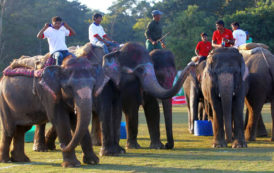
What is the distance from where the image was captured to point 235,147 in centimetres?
1202

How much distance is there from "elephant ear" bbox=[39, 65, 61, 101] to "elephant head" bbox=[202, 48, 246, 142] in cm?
430

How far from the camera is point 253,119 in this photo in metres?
14.0

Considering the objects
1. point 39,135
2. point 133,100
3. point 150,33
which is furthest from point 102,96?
point 150,33

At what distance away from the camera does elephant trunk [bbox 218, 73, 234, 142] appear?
1216 cm

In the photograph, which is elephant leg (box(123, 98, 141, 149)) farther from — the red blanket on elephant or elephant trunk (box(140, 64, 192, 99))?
the red blanket on elephant

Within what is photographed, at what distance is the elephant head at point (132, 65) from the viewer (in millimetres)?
11648

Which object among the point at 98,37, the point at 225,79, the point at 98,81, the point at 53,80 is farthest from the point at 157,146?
the point at 53,80

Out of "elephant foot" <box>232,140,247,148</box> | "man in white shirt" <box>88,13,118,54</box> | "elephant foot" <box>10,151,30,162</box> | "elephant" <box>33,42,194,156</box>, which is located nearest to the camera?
"elephant foot" <box>10,151,30,162</box>

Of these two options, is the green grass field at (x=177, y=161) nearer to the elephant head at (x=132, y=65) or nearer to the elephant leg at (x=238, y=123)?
the elephant leg at (x=238, y=123)

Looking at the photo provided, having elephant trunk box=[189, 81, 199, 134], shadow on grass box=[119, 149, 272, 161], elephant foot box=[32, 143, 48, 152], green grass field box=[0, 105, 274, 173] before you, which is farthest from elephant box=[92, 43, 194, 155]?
elephant trunk box=[189, 81, 199, 134]

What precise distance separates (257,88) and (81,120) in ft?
22.2

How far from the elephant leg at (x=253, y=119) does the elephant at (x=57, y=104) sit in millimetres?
5478

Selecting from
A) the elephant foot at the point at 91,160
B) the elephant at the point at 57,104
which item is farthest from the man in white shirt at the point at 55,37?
the elephant foot at the point at 91,160

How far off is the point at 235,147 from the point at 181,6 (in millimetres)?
42967
